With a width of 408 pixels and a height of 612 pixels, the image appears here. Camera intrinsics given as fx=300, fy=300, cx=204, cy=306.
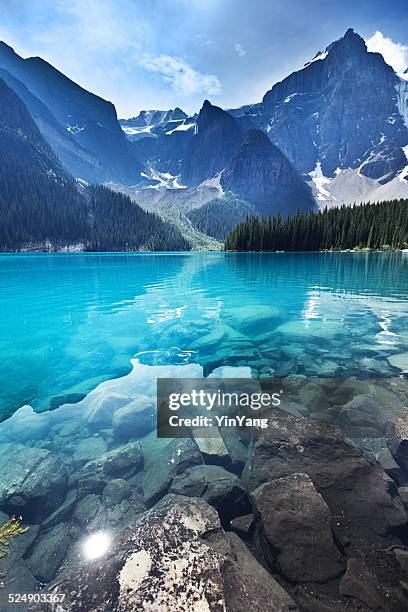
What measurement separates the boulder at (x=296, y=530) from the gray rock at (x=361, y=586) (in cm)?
17

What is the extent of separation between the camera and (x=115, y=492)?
7.54 m

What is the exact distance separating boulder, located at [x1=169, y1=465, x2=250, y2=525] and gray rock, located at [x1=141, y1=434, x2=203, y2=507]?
25 centimetres

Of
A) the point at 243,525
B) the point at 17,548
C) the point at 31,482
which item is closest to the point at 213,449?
the point at 243,525

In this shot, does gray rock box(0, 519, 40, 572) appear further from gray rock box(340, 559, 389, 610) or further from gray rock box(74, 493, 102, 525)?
gray rock box(340, 559, 389, 610)

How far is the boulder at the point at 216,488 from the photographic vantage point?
679 centimetres

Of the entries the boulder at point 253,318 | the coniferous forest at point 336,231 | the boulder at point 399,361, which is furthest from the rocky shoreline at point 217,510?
the coniferous forest at point 336,231

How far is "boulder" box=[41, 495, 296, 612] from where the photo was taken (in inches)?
172

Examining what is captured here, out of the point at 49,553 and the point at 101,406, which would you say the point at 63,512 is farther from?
the point at 101,406

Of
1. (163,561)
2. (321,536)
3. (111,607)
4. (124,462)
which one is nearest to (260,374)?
(124,462)

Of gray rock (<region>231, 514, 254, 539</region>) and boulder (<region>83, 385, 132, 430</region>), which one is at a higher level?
gray rock (<region>231, 514, 254, 539</region>)

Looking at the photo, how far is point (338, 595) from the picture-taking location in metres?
4.71

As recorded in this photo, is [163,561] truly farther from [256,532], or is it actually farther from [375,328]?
[375,328]

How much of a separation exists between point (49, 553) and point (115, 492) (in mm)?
1717

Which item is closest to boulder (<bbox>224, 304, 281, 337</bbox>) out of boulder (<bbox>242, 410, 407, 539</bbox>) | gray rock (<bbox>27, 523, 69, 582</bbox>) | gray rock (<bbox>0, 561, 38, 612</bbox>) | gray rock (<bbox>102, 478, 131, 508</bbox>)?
boulder (<bbox>242, 410, 407, 539</bbox>)
